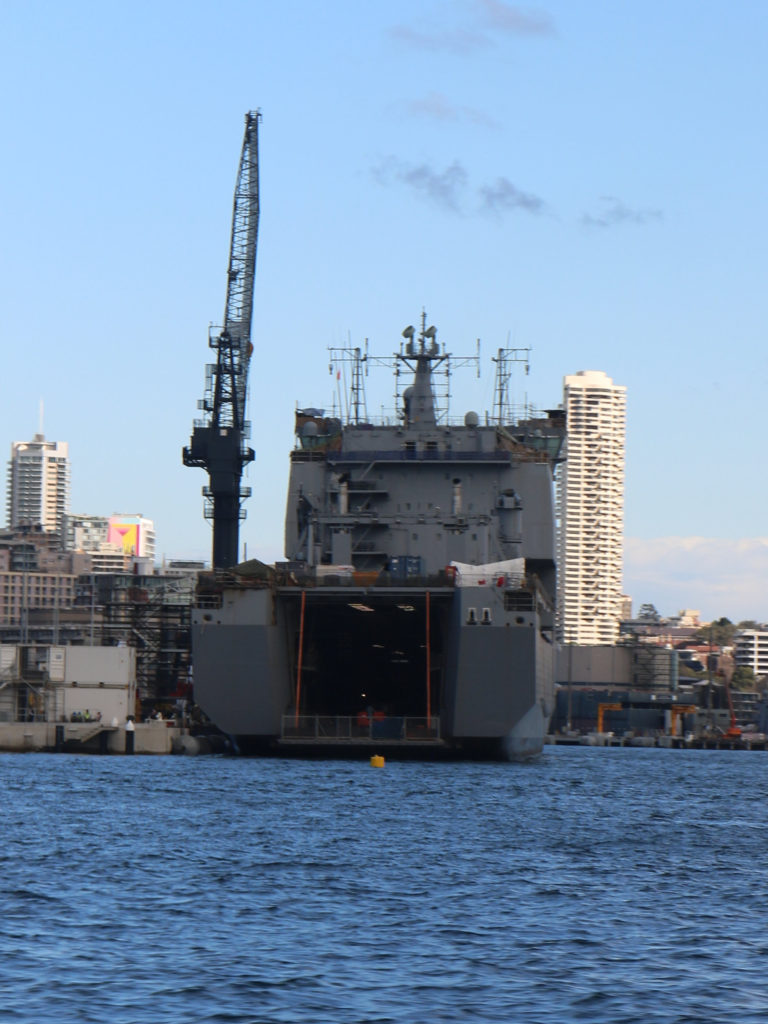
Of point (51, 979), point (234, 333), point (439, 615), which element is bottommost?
point (51, 979)

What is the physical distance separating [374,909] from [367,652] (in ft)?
144

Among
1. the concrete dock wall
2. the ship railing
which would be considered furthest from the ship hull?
the concrete dock wall

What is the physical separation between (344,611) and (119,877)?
34445mm

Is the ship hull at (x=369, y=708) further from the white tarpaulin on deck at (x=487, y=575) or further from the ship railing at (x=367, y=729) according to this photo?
the white tarpaulin on deck at (x=487, y=575)

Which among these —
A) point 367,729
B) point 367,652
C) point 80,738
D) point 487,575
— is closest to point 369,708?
point 367,729

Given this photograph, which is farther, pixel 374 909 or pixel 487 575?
pixel 487 575

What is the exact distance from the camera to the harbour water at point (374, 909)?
19.9 metres

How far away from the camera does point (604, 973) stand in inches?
849

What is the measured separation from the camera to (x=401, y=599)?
59594mm

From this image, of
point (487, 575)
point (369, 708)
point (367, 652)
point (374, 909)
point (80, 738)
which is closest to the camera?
point (374, 909)

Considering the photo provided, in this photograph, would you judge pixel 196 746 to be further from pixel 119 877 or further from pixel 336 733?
pixel 119 877

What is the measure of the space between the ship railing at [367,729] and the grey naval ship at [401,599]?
78 millimetres

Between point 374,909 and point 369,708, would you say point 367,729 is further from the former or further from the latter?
point 374,909

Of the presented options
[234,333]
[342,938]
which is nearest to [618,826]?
[342,938]
